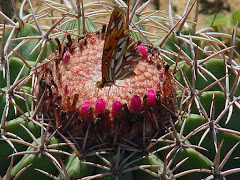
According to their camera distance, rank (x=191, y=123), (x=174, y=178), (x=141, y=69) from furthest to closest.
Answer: (x=141, y=69)
(x=191, y=123)
(x=174, y=178)

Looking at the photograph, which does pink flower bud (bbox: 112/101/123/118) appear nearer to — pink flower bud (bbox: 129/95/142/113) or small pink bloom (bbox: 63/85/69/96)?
pink flower bud (bbox: 129/95/142/113)

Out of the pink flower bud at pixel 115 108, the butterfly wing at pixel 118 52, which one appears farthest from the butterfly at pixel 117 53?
the pink flower bud at pixel 115 108

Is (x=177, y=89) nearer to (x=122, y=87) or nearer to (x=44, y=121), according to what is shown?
(x=122, y=87)

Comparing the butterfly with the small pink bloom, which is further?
the small pink bloom

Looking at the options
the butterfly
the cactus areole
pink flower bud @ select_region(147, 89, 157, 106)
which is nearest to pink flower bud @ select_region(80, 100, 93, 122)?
the cactus areole

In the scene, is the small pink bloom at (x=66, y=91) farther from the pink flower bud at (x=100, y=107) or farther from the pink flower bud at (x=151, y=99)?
the pink flower bud at (x=151, y=99)

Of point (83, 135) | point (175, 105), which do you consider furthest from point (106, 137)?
point (175, 105)

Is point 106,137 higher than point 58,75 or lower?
lower
